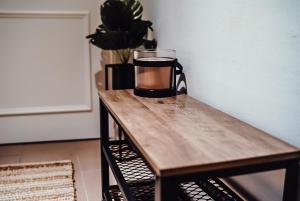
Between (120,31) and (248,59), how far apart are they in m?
1.15

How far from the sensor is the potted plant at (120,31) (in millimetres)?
2240

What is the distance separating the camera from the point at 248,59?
1254mm

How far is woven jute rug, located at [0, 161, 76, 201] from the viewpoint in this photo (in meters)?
2.02

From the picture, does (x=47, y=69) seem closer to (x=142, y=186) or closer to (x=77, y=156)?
(x=77, y=156)

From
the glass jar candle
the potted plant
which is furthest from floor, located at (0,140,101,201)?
the glass jar candle

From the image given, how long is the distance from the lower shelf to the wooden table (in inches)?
10.9

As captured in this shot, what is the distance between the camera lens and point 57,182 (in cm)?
220

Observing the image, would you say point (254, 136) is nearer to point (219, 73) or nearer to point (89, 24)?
point (219, 73)

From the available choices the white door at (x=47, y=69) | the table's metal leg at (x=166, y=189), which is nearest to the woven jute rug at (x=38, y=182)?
the white door at (x=47, y=69)

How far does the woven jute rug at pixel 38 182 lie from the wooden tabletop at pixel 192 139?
0.87 metres

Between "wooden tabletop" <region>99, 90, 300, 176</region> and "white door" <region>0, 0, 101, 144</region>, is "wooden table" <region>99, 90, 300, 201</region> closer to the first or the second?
"wooden tabletop" <region>99, 90, 300, 176</region>

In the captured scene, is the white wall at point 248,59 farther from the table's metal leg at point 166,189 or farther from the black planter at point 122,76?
the black planter at point 122,76

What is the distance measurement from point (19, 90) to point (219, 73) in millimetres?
1859

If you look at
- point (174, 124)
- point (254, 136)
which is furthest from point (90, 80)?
point (254, 136)
